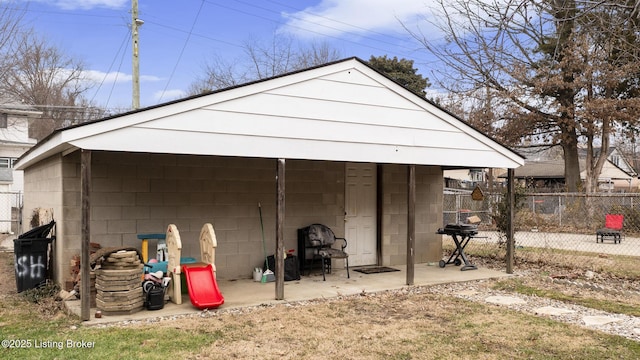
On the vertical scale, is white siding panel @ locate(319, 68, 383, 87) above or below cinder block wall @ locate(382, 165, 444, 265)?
above

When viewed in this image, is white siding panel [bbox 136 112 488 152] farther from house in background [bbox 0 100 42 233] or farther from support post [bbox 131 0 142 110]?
house in background [bbox 0 100 42 233]

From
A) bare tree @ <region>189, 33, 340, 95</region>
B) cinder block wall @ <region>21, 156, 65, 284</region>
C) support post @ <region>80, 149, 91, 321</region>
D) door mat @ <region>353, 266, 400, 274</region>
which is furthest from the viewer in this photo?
bare tree @ <region>189, 33, 340, 95</region>

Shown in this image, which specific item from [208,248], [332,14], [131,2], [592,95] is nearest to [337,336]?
[208,248]

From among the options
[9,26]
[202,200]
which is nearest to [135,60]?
[9,26]

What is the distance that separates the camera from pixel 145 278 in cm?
663

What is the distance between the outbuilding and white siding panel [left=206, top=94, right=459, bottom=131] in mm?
17

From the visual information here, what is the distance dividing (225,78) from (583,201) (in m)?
19.8

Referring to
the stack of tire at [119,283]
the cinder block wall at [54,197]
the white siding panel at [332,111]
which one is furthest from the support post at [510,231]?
the cinder block wall at [54,197]

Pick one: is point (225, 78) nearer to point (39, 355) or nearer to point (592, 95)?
point (592, 95)

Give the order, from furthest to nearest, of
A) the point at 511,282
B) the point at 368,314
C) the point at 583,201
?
the point at 583,201 → the point at 511,282 → the point at 368,314

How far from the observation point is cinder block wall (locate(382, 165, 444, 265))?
10.3m

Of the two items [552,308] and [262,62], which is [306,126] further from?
[262,62]

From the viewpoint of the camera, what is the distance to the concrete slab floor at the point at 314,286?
6.30 meters

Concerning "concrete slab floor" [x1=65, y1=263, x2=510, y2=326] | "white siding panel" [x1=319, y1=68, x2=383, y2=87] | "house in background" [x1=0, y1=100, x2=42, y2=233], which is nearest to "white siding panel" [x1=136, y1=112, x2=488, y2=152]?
"white siding panel" [x1=319, y1=68, x2=383, y2=87]
